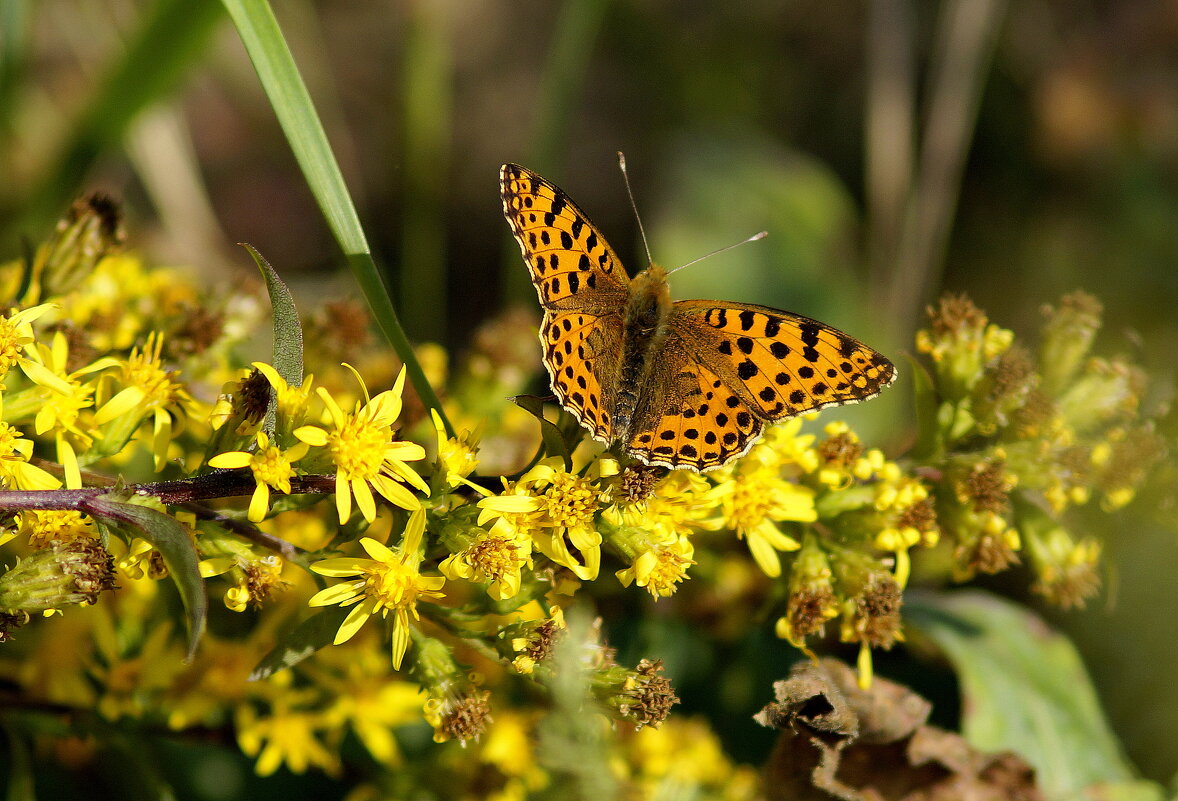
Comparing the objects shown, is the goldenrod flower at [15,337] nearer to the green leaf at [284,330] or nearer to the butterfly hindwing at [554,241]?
the green leaf at [284,330]

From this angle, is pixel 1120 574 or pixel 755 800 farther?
pixel 1120 574

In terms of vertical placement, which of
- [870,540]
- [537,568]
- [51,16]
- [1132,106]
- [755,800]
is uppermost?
[51,16]

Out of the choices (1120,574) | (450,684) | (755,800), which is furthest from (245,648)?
(1120,574)

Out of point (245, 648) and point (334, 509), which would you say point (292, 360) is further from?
point (245, 648)

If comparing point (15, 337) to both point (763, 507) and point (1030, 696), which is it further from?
point (1030, 696)

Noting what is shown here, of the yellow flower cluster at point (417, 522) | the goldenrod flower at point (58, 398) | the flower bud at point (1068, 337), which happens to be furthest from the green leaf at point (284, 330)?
the flower bud at point (1068, 337)

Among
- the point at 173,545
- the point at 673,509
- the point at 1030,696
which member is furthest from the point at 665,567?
the point at 1030,696
